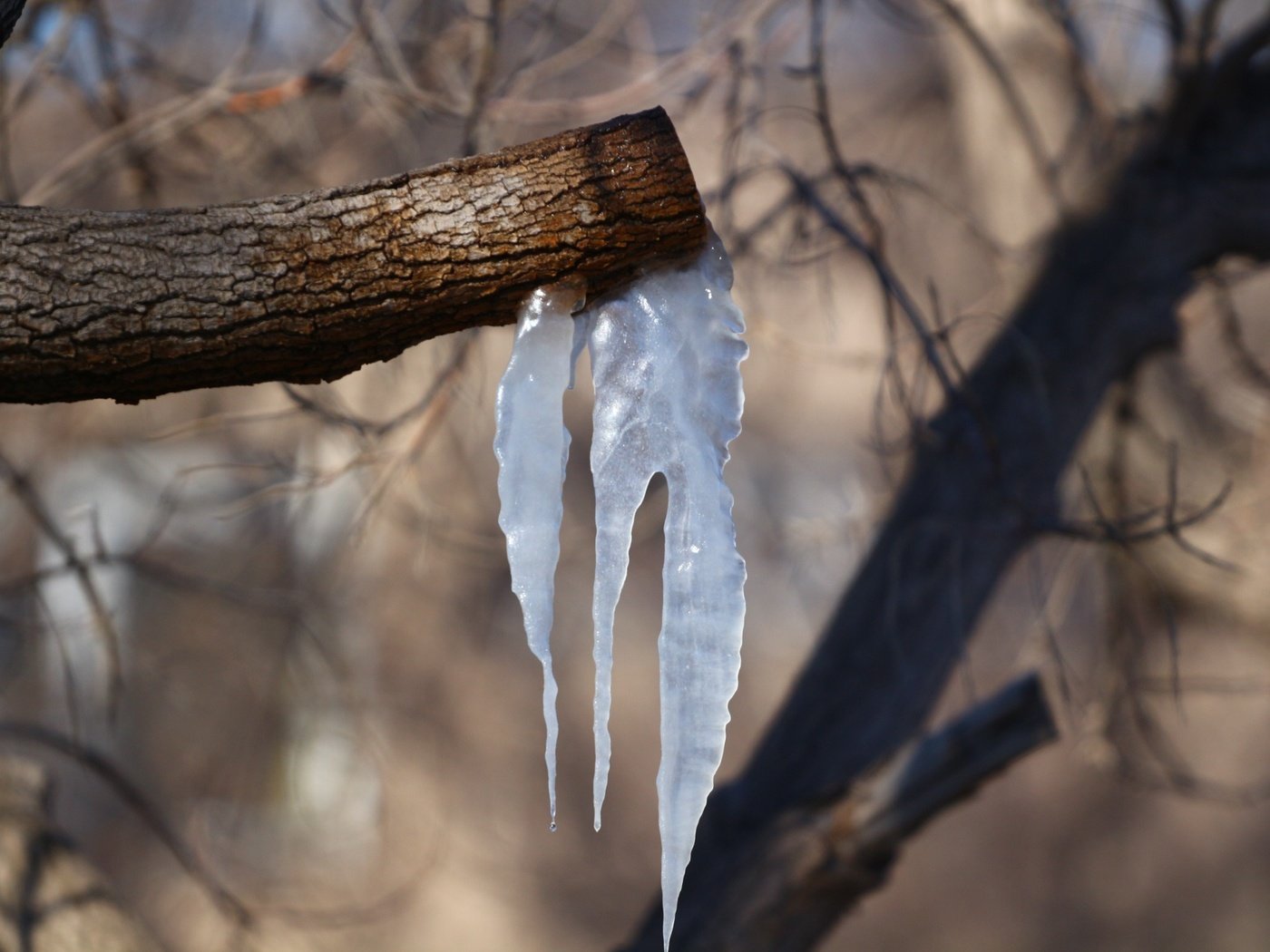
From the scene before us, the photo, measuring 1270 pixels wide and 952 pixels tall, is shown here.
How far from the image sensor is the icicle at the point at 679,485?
42.3 inches

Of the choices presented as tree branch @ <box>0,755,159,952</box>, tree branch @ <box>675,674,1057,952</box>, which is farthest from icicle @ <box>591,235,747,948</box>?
tree branch @ <box>0,755,159,952</box>

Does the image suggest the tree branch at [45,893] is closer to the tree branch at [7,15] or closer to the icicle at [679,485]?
the icicle at [679,485]

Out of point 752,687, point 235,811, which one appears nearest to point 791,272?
point 235,811

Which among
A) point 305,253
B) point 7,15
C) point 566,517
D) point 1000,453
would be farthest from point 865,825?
point 566,517

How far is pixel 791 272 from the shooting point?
8.86ft

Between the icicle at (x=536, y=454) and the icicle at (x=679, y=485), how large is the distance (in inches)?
1.5

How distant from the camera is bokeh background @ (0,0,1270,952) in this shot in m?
2.30

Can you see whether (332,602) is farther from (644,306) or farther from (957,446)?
(644,306)

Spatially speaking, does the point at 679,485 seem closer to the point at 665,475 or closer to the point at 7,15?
the point at 665,475

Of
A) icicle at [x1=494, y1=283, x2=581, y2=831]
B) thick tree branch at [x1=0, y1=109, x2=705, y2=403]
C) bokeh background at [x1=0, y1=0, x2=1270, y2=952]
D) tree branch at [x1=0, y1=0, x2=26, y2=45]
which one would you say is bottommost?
bokeh background at [x1=0, y1=0, x2=1270, y2=952]

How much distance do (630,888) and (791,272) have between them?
3939 mm

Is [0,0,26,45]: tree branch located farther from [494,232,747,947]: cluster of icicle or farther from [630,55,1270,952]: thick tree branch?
[630,55,1270,952]: thick tree branch

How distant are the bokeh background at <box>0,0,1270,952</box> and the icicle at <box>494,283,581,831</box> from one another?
792mm

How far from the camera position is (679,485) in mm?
1100
